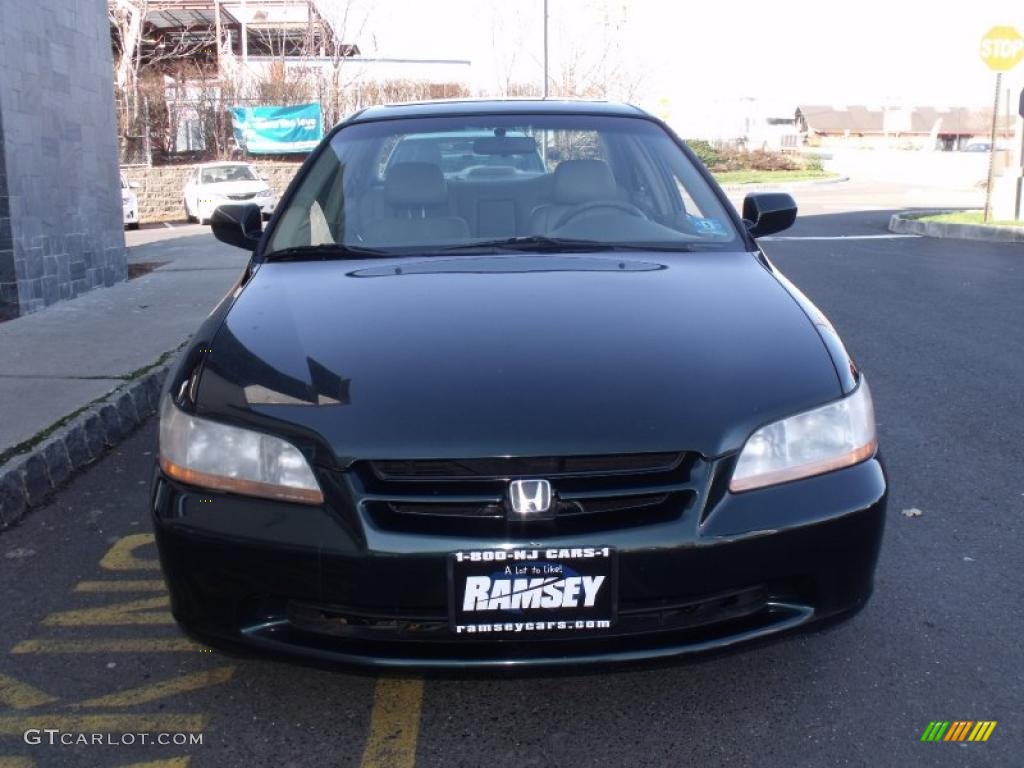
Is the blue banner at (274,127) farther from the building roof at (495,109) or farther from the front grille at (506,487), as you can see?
the front grille at (506,487)

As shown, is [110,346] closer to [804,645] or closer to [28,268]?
[28,268]

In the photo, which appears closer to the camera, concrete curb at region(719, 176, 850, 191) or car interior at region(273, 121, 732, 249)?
car interior at region(273, 121, 732, 249)

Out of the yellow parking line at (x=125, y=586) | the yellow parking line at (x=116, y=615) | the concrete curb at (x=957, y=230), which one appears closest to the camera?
the yellow parking line at (x=116, y=615)

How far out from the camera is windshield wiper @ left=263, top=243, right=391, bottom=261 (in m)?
3.64

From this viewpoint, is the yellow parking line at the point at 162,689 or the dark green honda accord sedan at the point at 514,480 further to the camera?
the yellow parking line at the point at 162,689

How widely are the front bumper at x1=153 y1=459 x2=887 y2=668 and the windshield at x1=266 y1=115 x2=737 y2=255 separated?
4.66 ft

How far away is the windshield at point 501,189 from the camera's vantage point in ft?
12.5

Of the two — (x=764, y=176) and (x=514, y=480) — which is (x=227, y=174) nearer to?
(x=764, y=176)

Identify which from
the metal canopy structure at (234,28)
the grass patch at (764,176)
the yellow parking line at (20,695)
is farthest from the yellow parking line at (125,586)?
the grass patch at (764,176)

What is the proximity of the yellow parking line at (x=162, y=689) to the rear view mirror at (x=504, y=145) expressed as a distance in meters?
2.29

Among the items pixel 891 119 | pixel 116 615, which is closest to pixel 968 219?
pixel 116 615

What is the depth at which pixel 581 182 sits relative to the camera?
402 centimetres

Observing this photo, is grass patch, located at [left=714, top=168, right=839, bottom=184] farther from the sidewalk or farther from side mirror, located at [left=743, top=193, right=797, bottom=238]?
side mirror, located at [left=743, top=193, right=797, bottom=238]

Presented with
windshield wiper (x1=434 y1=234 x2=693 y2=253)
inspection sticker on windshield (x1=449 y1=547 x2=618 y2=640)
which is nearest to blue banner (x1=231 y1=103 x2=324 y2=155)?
windshield wiper (x1=434 y1=234 x2=693 y2=253)
